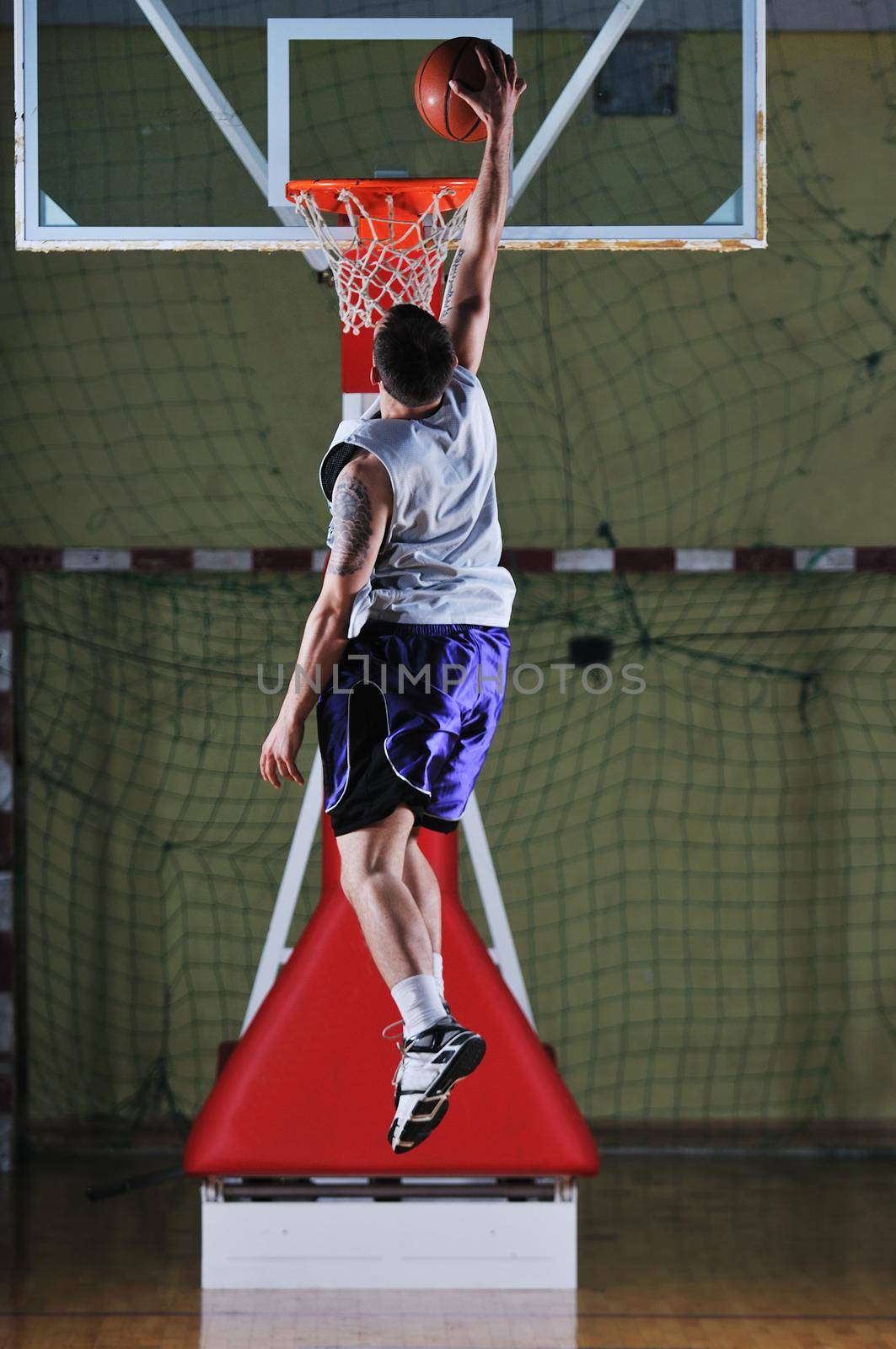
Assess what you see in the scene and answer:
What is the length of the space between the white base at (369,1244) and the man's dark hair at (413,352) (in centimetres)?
285

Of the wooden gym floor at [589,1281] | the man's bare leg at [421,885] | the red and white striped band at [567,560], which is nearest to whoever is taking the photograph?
the man's bare leg at [421,885]

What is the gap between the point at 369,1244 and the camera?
17.2 ft

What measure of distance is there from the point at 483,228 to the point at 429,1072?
192cm

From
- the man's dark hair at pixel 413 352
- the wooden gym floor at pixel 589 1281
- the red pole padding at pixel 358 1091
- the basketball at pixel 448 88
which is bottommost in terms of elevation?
the wooden gym floor at pixel 589 1281

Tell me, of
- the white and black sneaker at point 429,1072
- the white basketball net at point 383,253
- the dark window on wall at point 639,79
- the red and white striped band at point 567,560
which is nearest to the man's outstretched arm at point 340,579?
the white and black sneaker at point 429,1072

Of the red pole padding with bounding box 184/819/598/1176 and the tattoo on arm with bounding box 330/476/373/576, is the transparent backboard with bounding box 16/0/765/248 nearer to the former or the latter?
the tattoo on arm with bounding box 330/476/373/576

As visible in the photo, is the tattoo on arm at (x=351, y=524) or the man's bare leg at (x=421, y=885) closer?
the tattoo on arm at (x=351, y=524)

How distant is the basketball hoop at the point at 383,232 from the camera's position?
426 centimetres

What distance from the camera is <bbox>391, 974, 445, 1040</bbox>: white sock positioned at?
3422 millimetres

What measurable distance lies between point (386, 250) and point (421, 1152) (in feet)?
8.95

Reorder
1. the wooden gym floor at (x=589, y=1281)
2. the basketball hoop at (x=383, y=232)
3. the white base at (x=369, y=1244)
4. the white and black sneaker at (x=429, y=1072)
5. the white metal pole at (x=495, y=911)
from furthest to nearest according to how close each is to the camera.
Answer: the white metal pole at (x=495, y=911) → the white base at (x=369, y=1244) → the wooden gym floor at (x=589, y=1281) → the basketball hoop at (x=383, y=232) → the white and black sneaker at (x=429, y=1072)

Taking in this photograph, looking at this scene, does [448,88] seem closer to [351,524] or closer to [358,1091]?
[351,524]

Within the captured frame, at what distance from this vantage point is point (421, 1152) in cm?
512

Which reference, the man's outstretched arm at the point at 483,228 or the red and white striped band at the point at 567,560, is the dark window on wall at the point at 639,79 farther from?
the red and white striped band at the point at 567,560
